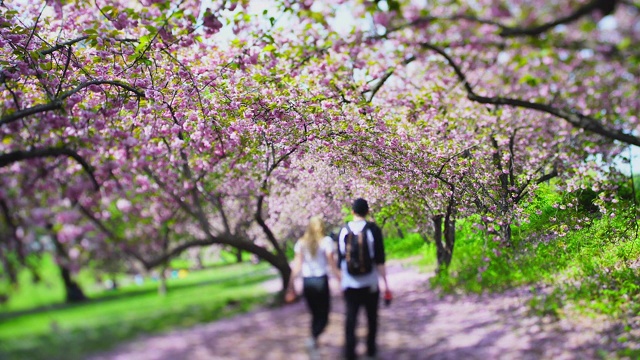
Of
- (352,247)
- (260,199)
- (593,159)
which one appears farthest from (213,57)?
(593,159)

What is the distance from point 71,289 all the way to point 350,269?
3.59 meters

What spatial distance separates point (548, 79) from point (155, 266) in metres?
5.51

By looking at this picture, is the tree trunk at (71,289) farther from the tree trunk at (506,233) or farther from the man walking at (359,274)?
the tree trunk at (506,233)

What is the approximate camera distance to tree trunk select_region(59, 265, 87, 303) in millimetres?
5551

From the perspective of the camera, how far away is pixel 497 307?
8.71 meters

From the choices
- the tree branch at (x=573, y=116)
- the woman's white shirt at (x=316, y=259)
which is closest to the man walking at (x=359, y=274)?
the woman's white shirt at (x=316, y=259)

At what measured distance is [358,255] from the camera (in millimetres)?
5918

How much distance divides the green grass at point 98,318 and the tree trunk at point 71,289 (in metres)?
0.11

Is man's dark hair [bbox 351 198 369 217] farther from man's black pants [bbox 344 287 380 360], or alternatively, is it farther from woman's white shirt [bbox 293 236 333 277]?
man's black pants [bbox 344 287 380 360]

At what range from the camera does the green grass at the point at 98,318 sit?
562 cm

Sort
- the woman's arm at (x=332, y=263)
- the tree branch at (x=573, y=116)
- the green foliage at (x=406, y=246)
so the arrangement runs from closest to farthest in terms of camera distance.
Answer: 1. the tree branch at (x=573, y=116)
2. the woman's arm at (x=332, y=263)
3. the green foliage at (x=406, y=246)

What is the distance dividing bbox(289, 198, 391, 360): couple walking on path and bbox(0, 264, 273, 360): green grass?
2.91 metres

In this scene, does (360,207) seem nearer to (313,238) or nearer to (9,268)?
(313,238)

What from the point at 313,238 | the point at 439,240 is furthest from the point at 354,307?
the point at 439,240
